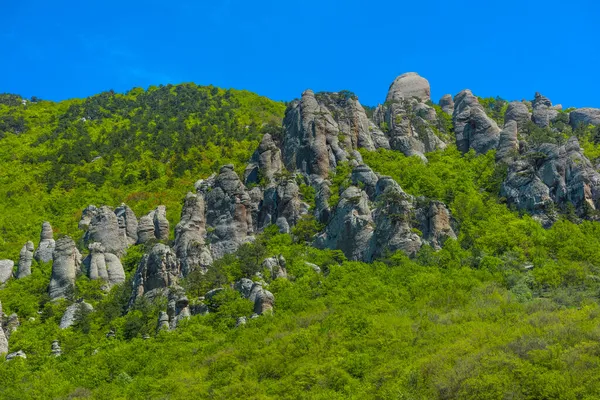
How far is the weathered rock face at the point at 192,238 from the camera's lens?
66.3 m

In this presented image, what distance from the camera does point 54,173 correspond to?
10350 cm

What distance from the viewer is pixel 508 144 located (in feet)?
287

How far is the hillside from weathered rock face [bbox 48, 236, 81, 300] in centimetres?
20

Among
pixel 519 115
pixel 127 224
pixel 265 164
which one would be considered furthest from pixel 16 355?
pixel 519 115

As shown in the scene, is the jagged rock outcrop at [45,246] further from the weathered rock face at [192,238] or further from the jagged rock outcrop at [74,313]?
the weathered rock face at [192,238]

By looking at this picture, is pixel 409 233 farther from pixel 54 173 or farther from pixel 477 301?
pixel 54 173

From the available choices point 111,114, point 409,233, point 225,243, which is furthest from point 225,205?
point 111,114

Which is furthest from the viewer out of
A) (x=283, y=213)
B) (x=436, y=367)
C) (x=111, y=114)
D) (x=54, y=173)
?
(x=111, y=114)

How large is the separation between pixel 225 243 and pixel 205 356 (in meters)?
24.1

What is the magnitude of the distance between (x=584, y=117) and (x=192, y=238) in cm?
6481

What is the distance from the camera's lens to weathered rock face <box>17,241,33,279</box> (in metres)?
73.7

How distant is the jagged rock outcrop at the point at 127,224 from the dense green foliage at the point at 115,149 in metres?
5.74

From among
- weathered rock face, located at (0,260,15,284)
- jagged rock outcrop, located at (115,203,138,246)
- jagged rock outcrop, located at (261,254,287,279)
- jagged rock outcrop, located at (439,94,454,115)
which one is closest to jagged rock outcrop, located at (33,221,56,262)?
weathered rock face, located at (0,260,15,284)

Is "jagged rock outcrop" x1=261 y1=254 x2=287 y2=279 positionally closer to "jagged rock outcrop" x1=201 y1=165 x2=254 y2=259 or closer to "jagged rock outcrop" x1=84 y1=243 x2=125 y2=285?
"jagged rock outcrop" x1=201 y1=165 x2=254 y2=259
